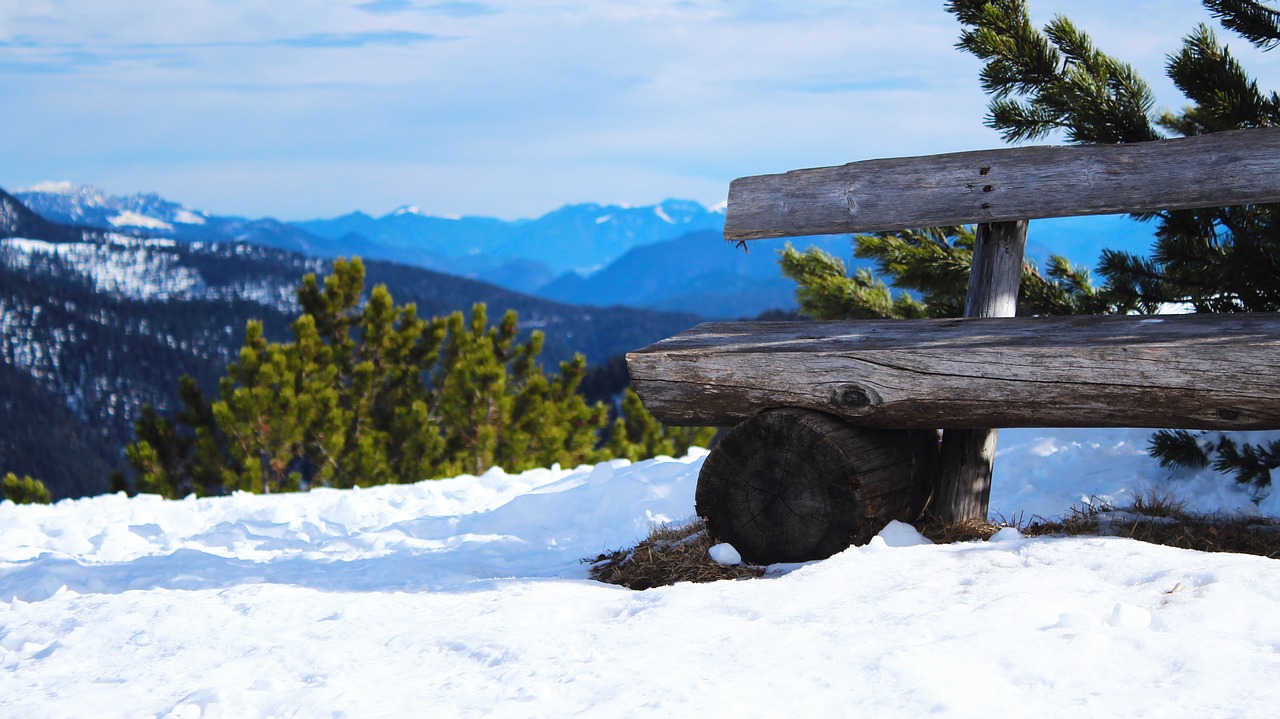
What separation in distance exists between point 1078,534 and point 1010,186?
161 centimetres

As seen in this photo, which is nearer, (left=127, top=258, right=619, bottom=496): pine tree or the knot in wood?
the knot in wood

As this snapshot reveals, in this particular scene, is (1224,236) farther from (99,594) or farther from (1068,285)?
(99,594)

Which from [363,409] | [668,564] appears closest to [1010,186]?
[668,564]

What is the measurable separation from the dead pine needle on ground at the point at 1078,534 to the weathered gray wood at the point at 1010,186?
4.73ft

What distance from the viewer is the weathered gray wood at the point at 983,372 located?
3.61m

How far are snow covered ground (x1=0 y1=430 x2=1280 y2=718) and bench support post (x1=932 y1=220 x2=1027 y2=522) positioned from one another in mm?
398

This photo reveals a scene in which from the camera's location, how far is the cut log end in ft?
13.7

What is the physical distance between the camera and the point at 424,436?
16.5 meters

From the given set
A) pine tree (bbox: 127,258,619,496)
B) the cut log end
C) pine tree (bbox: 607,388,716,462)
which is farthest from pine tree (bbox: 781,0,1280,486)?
pine tree (bbox: 607,388,716,462)

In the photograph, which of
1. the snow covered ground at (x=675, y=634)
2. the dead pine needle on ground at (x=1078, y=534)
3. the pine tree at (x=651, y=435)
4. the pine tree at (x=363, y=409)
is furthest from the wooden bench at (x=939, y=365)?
the pine tree at (x=651, y=435)

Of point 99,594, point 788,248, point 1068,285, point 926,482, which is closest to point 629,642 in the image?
point 926,482

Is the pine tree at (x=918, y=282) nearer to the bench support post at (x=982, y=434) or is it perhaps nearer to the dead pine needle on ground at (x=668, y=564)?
the bench support post at (x=982, y=434)

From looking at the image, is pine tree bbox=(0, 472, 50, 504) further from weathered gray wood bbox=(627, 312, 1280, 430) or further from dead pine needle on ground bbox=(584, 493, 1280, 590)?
weathered gray wood bbox=(627, 312, 1280, 430)

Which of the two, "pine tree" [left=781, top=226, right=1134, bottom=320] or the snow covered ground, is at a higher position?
"pine tree" [left=781, top=226, right=1134, bottom=320]
